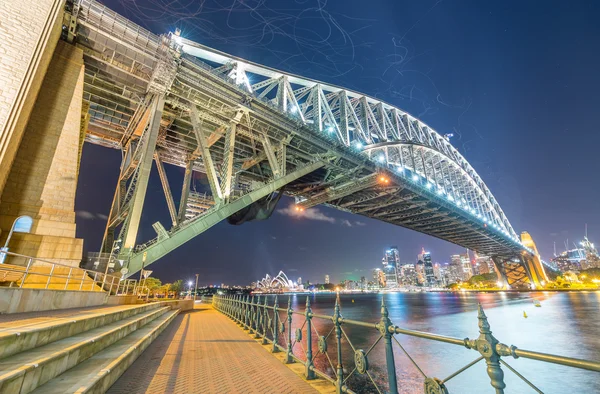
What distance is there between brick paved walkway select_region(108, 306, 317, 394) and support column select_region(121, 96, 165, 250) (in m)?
5.09

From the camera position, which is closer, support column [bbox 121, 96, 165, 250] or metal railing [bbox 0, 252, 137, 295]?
metal railing [bbox 0, 252, 137, 295]

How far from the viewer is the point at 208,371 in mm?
5301

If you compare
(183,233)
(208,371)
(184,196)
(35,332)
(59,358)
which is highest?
(184,196)

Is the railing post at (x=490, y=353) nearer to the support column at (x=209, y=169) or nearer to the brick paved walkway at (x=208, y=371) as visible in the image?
the brick paved walkway at (x=208, y=371)

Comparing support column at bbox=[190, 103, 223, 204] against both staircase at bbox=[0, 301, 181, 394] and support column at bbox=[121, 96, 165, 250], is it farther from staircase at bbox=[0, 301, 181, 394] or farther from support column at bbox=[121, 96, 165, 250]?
staircase at bbox=[0, 301, 181, 394]

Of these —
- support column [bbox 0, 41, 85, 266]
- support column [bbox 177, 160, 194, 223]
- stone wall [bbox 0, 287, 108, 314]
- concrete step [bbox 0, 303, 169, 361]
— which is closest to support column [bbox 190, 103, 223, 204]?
support column [bbox 177, 160, 194, 223]

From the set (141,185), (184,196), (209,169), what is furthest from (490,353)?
(184,196)

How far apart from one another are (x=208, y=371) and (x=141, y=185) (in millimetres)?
9123

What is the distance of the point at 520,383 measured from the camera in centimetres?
1208

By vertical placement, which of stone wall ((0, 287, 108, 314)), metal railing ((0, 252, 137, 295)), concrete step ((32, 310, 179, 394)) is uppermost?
metal railing ((0, 252, 137, 295))

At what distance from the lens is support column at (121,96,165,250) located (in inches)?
436

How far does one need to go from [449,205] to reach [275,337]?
1547 inches

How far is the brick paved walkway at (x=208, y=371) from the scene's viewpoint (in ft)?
14.3

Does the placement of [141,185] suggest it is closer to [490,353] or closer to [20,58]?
[20,58]
